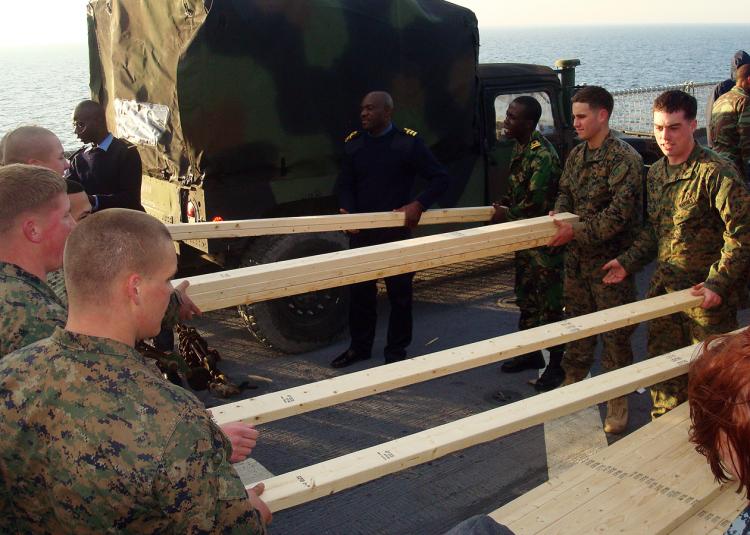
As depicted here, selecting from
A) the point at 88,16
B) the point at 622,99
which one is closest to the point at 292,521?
the point at 88,16

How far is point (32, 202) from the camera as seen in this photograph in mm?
2328

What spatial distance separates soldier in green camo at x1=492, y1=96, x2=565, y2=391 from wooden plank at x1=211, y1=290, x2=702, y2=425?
131 cm

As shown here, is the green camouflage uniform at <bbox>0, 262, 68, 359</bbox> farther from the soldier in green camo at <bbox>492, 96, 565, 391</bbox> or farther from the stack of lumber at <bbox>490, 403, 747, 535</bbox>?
the soldier in green camo at <bbox>492, 96, 565, 391</bbox>

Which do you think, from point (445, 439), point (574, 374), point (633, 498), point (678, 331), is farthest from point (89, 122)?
point (633, 498)

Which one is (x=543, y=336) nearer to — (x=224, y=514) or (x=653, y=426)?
(x=653, y=426)

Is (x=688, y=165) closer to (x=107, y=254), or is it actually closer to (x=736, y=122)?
(x=107, y=254)

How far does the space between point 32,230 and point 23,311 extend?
31 cm

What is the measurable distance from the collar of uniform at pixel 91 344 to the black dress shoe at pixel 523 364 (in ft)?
13.2

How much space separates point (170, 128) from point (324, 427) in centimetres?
249

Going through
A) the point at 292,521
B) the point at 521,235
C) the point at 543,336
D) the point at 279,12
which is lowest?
the point at 292,521

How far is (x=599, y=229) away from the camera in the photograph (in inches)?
173

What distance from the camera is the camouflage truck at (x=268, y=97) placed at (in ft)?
18.1

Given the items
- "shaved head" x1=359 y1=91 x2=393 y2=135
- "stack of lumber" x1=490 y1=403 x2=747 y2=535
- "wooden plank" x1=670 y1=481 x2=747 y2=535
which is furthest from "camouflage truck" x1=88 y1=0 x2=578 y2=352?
"wooden plank" x1=670 y1=481 x2=747 y2=535

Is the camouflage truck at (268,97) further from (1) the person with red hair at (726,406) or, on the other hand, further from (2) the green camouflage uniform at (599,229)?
(1) the person with red hair at (726,406)
